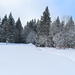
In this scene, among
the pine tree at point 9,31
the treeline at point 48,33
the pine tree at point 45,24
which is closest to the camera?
the treeline at point 48,33

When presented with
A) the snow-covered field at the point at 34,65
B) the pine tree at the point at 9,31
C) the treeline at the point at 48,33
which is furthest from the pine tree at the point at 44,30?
the snow-covered field at the point at 34,65

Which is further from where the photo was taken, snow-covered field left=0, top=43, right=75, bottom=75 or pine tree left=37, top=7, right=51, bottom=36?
pine tree left=37, top=7, right=51, bottom=36

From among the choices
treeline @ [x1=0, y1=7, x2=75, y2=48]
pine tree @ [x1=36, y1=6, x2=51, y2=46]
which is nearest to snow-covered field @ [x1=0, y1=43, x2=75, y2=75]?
treeline @ [x1=0, y1=7, x2=75, y2=48]

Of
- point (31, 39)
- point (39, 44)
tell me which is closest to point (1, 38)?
point (31, 39)

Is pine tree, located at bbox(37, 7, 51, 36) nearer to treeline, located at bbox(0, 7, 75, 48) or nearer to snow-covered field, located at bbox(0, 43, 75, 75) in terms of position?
treeline, located at bbox(0, 7, 75, 48)

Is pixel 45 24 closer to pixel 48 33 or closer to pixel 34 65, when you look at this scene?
pixel 48 33

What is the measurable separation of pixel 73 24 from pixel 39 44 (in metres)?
8.44

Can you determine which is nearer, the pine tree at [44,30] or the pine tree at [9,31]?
the pine tree at [44,30]

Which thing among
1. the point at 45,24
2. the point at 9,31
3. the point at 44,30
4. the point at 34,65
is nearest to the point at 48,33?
the point at 44,30

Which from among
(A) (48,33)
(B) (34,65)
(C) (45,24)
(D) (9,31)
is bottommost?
(B) (34,65)

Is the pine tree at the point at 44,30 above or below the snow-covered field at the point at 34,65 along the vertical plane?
above

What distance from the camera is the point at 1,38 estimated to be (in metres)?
34.9

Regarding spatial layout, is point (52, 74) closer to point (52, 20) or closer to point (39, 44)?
point (39, 44)

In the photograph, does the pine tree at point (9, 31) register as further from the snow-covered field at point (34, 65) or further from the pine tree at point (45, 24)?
A: the snow-covered field at point (34, 65)
